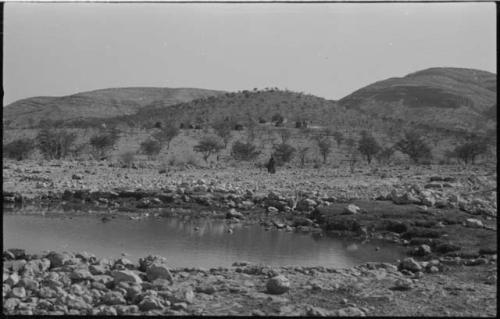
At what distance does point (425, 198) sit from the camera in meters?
17.2

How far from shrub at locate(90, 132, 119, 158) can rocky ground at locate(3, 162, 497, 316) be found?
13.7 meters

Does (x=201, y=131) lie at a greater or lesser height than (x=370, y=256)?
greater

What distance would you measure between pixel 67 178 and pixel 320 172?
10.9 meters

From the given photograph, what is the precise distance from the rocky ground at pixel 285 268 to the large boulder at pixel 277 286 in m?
0.02

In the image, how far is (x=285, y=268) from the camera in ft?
33.2

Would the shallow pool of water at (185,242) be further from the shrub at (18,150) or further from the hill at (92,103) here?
the hill at (92,103)

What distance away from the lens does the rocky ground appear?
7914mm

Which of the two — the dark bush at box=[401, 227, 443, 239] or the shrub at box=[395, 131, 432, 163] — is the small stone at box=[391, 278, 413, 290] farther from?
the shrub at box=[395, 131, 432, 163]

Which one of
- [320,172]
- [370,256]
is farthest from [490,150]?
[370,256]

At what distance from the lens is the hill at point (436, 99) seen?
7300 cm

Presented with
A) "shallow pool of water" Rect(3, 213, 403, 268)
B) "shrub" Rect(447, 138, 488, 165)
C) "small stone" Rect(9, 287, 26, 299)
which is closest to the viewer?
"small stone" Rect(9, 287, 26, 299)

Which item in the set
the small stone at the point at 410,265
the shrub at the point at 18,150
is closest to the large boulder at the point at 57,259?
the small stone at the point at 410,265

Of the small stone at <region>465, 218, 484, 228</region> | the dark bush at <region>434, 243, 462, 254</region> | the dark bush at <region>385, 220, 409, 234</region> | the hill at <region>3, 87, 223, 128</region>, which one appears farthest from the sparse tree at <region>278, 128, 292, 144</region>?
the hill at <region>3, 87, 223, 128</region>

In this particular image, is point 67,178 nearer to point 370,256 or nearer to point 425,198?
point 425,198
